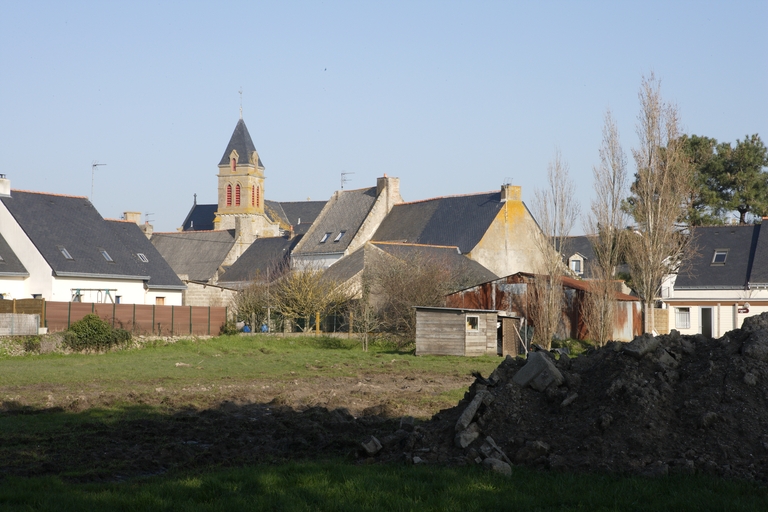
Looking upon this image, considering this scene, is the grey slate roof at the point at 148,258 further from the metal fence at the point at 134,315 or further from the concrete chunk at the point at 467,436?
the concrete chunk at the point at 467,436

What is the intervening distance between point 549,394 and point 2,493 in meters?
6.84

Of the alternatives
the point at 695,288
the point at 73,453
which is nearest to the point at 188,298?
the point at 695,288

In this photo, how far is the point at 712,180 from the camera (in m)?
59.9

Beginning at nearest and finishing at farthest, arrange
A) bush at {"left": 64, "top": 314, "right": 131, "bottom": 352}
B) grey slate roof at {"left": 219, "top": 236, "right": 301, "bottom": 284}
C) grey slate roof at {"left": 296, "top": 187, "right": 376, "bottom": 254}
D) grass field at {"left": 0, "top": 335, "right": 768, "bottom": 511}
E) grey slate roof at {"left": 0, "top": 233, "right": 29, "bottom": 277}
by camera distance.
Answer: grass field at {"left": 0, "top": 335, "right": 768, "bottom": 511}, bush at {"left": 64, "top": 314, "right": 131, "bottom": 352}, grey slate roof at {"left": 0, "top": 233, "right": 29, "bottom": 277}, grey slate roof at {"left": 296, "top": 187, "right": 376, "bottom": 254}, grey slate roof at {"left": 219, "top": 236, "right": 301, "bottom": 284}

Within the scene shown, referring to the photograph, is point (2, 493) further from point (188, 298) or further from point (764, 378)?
point (188, 298)

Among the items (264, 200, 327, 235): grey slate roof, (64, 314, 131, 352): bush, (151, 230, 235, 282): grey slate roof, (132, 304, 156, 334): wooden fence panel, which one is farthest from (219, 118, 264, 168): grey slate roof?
(64, 314, 131, 352): bush

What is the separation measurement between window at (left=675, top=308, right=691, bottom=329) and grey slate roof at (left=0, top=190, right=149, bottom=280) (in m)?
30.6

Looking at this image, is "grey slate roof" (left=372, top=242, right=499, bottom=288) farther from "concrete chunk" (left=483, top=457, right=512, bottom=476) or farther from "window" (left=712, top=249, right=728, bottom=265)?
"concrete chunk" (left=483, top=457, right=512, bottom=476)

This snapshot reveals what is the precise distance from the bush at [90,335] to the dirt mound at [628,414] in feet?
82.8

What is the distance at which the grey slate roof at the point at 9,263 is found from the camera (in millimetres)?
42844

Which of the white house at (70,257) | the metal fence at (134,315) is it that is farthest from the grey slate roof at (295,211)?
Answer: the metal fence at (134,315)

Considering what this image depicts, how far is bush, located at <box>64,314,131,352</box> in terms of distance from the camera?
3353 centimetres

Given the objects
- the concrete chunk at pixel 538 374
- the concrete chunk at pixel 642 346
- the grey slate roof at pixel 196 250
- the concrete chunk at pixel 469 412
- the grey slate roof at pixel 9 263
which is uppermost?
the grey slate roof at pixel 196 250

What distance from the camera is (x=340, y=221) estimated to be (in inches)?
2702
